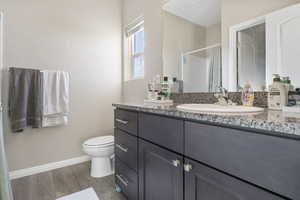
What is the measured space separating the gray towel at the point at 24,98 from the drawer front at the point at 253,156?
1917mm

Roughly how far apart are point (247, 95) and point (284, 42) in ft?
1.17

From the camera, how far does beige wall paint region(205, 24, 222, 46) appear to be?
1269mm

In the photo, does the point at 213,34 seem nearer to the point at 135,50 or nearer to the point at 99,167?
the point at 135,50

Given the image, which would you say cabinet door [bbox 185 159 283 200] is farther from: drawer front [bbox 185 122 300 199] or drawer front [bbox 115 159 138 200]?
drawer front [bbox 115 159 138 200]


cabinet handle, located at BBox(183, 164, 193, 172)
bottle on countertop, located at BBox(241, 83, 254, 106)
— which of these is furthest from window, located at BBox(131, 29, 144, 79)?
cabinet handle, located at BBox(183, 164, 193, 172)

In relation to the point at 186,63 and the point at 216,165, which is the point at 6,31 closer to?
the point at 186,63

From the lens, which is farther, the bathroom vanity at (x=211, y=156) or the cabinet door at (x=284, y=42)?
the cabinet door at (x=284, y=42)

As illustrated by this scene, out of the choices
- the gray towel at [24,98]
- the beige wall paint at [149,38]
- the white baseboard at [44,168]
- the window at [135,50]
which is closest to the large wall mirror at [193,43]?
the beige wall paint at [149,38]

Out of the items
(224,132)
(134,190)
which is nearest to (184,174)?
(224,132)

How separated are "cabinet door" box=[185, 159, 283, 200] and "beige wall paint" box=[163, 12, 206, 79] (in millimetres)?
1082

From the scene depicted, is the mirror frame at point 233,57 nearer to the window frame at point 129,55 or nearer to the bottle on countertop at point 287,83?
the bottle on countertop at point 287,83

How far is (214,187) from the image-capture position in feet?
2.10

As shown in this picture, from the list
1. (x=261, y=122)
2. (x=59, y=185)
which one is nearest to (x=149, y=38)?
(x=261, y=122)

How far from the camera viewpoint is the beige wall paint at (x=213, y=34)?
127cm
